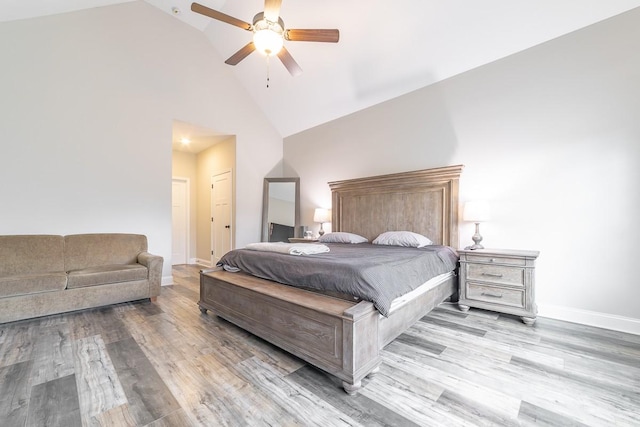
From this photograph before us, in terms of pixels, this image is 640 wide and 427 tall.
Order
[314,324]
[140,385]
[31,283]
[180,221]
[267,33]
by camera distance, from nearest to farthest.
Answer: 1. [140,385]
2. [314,324]
3. [267,33]
4. [31,283]
5. [180,221]

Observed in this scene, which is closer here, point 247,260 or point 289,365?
point 289,365

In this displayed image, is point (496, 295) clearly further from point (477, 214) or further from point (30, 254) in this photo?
point (30, 254)

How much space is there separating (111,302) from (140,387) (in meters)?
2.02

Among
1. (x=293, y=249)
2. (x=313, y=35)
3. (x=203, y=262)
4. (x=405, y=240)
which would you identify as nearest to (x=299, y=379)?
(x=293, y=249)

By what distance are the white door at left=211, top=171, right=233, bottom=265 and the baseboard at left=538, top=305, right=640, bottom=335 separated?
494 cm

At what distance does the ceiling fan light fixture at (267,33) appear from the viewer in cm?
246

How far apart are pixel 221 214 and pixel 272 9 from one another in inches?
164

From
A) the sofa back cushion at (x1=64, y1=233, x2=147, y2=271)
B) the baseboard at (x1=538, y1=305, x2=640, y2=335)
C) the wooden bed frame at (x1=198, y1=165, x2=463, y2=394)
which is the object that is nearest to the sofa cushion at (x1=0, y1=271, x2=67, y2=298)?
the sofa back cushion at (x1=64, y1=233, x2=147, y2=271)

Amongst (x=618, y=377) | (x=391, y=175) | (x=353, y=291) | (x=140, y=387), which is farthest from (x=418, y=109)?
(x=140, y=387)

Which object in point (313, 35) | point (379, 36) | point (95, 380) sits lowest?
point (95, 380)

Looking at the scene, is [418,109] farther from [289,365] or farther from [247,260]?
[289,365]

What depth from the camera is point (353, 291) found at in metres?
1.82

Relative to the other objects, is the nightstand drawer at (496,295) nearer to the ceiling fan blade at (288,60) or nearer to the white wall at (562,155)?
the white wall at (562,155)

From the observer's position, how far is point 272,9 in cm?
238
